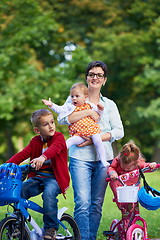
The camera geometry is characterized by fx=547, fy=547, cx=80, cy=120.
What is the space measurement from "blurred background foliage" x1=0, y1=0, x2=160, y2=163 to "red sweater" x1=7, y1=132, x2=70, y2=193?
50.0 feet

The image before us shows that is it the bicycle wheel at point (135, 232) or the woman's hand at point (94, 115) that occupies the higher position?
the woman's hand at point (94, 115)

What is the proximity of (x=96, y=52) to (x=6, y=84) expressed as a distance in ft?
16.6

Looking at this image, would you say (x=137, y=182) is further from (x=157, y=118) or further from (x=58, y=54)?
(x=58, y=54)

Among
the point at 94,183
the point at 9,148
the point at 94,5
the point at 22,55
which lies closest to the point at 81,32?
the point at 94,5

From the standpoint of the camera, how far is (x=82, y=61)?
22.2 m

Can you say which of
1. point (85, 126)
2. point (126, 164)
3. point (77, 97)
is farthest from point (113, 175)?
point (77, 97)

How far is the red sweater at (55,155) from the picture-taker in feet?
17.0

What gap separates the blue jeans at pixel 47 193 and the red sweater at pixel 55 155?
0.27ft

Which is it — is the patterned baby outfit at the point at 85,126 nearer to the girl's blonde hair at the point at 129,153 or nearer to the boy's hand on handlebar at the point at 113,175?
the girl's blonde hair at the point at 129,153

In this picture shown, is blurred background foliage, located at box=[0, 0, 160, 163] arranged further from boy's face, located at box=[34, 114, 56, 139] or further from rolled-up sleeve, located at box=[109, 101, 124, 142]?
boy's face, located at box=[34, 114, 56, 139]

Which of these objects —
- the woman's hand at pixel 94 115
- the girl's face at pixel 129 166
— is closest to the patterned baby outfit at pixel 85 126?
the woman's hand at pixel 94 115

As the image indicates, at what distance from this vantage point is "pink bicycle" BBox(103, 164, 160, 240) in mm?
5391

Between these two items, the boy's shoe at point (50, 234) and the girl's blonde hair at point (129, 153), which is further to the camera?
the girl's blonde hair at point (129, 153)

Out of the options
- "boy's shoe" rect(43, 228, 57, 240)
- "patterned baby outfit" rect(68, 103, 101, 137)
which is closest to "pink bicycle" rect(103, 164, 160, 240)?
"patterned baby outfit" rect(68, 103, 101, 137)
